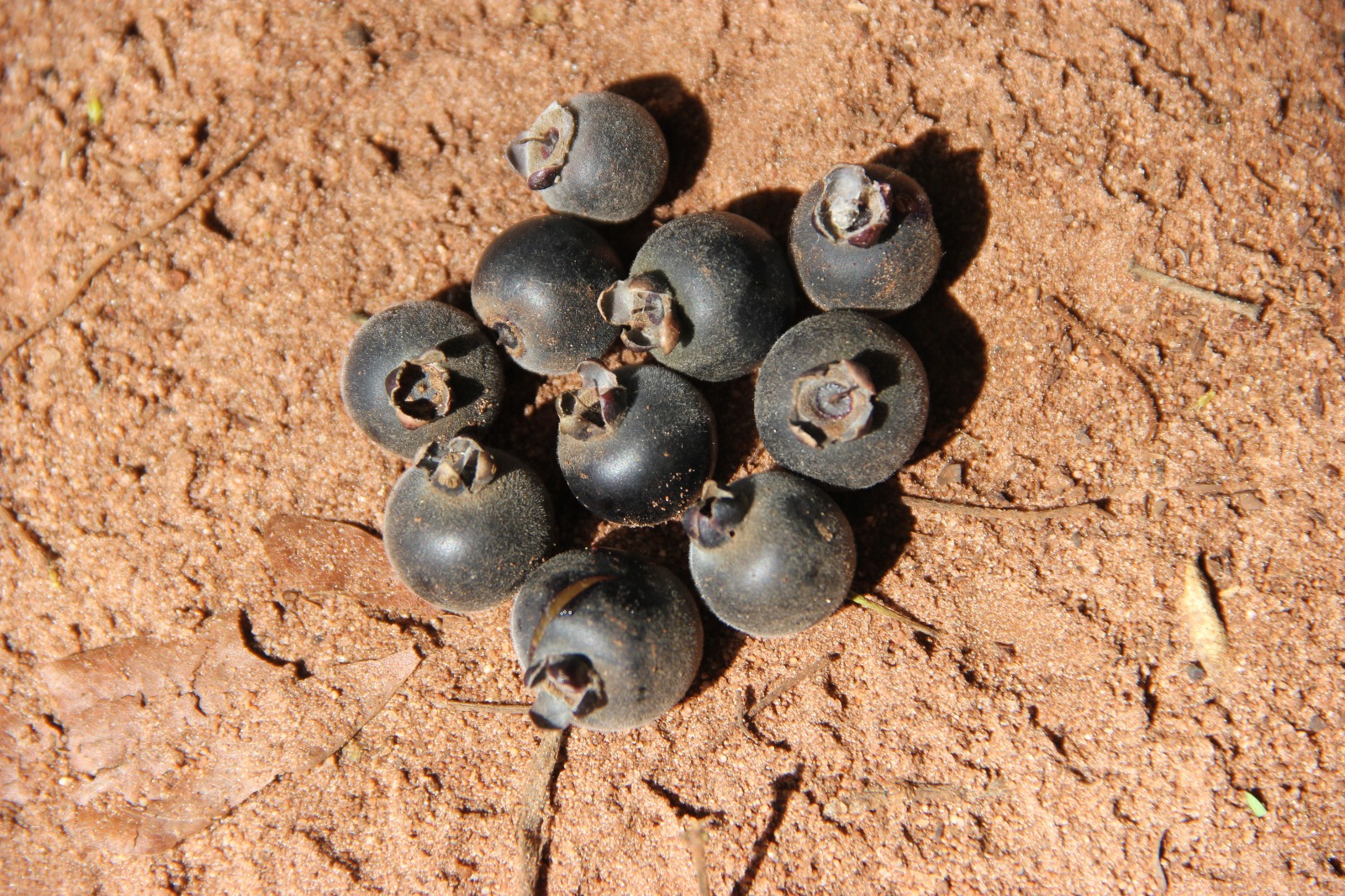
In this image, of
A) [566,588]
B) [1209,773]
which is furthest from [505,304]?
[1209,773]

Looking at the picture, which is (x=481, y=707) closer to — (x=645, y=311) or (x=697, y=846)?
(x=697, y=846)

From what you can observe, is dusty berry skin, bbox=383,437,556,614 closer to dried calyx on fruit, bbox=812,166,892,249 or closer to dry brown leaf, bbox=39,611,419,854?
dry brown leaf, bbox=39,611,419,854

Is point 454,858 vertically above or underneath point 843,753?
underneath

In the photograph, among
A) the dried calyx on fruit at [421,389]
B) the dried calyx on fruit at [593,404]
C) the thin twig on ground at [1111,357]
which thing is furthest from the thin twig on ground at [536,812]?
the thin twig on ground at [1111,357]

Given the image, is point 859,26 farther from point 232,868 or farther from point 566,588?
point 232,868

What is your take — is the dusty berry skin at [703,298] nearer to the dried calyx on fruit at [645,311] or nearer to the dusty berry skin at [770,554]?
the dried calyx on fruit at [645,311]
